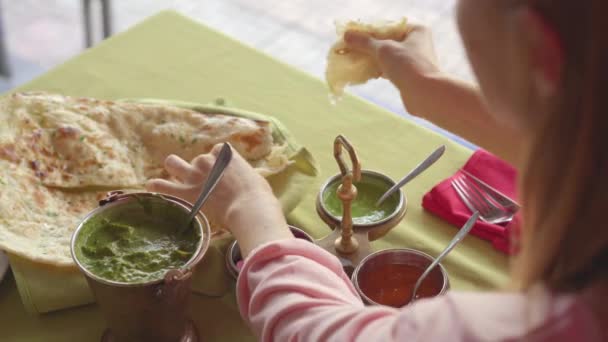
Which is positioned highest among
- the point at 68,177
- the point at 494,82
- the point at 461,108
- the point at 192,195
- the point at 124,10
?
the point at 494,82

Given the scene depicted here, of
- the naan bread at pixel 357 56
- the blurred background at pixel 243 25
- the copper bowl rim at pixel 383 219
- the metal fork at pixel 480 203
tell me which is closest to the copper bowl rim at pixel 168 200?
the copper bowl rim at pixel 383 219

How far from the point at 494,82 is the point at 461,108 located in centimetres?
52

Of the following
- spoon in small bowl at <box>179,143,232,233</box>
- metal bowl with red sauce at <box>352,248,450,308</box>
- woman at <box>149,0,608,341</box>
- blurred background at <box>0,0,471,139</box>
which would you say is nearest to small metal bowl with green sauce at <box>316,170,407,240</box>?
metal bowl with red sauce at <box>352,248,450,308</box>

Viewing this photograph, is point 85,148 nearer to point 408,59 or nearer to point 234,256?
point 234,256

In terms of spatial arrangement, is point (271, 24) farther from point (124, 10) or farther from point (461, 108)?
point (461, 108)

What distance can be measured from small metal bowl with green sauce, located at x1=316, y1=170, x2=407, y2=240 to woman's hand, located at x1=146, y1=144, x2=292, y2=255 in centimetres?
13

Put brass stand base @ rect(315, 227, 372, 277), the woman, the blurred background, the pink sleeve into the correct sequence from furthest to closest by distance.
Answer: the blurred background
brass stand base @ rect(315, 227, 372, 277)
the pink sleeve
the woman

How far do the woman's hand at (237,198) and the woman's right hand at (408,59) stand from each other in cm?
28

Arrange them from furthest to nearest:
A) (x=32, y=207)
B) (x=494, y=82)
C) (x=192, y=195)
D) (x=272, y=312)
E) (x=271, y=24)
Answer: (x=271, y=24) → (x=32, y=207) → (x=192, y=195) → (x=272, y=312) → (x=494, y=82)

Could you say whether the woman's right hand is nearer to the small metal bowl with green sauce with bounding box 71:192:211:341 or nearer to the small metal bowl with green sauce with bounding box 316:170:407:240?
the small metal bowl with green sauce with bounding box 316:170:407:240

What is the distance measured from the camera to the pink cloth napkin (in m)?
1.20

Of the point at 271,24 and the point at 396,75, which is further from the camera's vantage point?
the point at 271,24

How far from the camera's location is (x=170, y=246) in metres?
0.96

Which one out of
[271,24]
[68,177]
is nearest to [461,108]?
[68,177]
